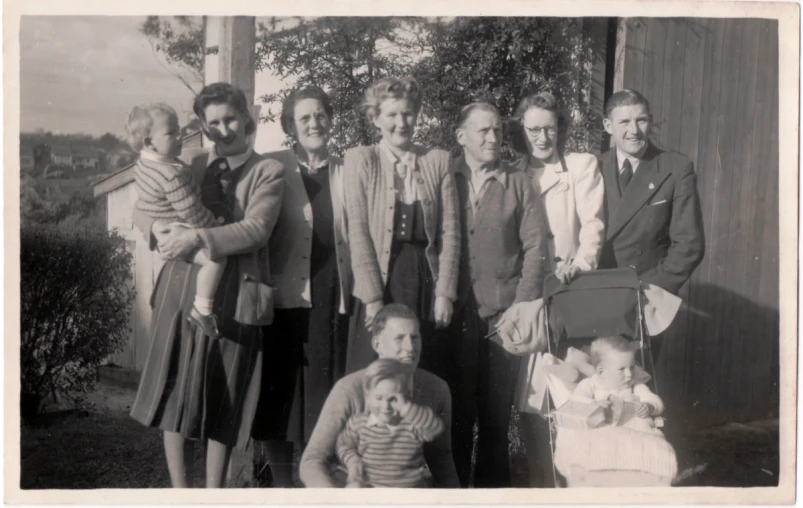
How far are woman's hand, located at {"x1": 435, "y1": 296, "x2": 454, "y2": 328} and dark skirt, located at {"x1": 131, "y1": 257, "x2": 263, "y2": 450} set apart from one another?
89 centimetres

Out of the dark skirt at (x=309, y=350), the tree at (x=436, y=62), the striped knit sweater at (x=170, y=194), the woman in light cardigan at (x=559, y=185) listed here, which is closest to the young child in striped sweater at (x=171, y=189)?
the striped knit sweater at (x=170, y=194)

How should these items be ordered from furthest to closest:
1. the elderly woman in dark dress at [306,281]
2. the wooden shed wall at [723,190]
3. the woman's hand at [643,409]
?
1. the wooden shed wall at [723,190]
2. the woman's hand at [643,409]
3. the elderly woman in dark dress at [306,281]

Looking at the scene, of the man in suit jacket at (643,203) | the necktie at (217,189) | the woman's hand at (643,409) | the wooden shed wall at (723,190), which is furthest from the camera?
the wooden shed wall at (723,190)

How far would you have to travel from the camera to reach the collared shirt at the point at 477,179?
4.80m

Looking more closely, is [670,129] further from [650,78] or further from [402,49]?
[402,49]

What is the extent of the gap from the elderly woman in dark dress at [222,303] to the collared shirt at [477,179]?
36.7 inches

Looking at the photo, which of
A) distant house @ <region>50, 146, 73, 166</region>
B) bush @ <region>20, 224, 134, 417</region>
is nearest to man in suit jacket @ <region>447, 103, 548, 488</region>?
bush @ <region>20, 224, 134, 417</region>

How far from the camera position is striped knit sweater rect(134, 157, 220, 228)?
4504 millimetres

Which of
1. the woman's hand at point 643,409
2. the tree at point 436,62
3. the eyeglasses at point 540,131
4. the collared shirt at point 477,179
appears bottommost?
the woman's hand at point 643,409

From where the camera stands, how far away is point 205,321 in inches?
181

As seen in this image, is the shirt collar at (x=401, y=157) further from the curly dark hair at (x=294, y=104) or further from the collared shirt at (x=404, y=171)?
the curly dark hair at (x=294, y=104)

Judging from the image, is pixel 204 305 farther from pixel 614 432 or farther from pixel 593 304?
pixel 614 432

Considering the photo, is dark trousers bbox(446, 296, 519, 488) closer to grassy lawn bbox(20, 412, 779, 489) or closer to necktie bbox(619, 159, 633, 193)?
necktie bbox(619, 159, 633, 193)
